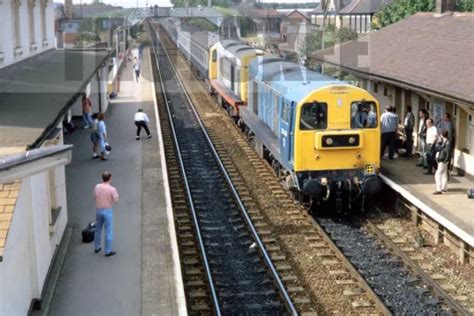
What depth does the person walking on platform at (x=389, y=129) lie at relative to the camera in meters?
15.8

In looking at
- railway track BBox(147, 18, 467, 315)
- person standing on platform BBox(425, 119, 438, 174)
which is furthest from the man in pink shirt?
person standing on platform BBox(425, 119, 438, 174)

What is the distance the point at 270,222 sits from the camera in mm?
13773

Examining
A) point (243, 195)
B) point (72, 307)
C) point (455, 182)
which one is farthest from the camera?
point (243, 195)

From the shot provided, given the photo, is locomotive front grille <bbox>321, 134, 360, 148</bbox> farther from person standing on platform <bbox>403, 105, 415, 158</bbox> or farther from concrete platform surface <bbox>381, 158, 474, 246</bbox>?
person standing on platform <bbox>403, 105, 415, 158</bbox>

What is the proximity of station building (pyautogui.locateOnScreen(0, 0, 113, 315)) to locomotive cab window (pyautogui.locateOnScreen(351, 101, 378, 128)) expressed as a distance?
5356mm

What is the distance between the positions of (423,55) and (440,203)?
659cm

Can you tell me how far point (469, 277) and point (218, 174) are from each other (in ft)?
26.8

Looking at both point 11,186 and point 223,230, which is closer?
point 11,186

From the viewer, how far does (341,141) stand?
13.5 m

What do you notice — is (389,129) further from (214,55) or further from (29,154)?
(214,55)

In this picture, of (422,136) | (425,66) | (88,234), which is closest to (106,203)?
(88,234)

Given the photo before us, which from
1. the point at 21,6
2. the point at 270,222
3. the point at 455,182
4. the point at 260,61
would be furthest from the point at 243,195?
the point at 21,6

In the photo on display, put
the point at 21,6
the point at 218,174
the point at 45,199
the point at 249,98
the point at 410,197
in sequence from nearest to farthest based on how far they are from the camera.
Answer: the point at 45,199
the point at 410,197
the point at 218,174
the point at 21,6
the point at 249,98

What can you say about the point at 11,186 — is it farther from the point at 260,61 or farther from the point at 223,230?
the point at 260,61
